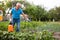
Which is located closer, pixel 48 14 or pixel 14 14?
pixel 14 14

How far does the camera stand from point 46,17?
21109 mm

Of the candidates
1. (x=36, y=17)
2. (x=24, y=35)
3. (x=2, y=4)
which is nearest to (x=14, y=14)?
(x=24, y=35)

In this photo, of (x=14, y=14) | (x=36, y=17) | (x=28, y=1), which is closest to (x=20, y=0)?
(x=28, y=1)

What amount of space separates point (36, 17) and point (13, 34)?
35.0 ft

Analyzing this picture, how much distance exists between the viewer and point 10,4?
22.2 metres

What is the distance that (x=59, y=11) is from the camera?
827 inches

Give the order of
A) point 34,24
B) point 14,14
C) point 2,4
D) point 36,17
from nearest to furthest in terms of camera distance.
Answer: point 14,14
point 34,24
point 36,17
point 2,4

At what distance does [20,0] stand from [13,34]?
12.4 metres

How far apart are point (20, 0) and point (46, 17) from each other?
2.55 metres

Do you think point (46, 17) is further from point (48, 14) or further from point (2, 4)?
point (2, 4)

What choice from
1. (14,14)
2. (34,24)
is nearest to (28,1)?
(34,24)

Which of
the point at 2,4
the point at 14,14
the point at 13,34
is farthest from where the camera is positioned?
the point at 2,4

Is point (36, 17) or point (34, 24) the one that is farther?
point (36, 17)

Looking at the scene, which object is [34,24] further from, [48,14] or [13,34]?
[13,34]
